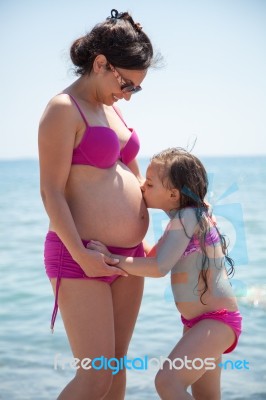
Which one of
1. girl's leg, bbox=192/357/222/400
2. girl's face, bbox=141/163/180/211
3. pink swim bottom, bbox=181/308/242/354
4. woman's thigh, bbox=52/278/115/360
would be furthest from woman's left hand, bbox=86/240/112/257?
girl's leg, bbox=192/357/222/400

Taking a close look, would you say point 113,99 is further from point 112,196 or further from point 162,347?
point 162,347

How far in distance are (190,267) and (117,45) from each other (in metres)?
1.02

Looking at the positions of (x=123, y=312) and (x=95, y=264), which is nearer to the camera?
(x=95, y=264)

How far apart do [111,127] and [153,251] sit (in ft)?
2.00

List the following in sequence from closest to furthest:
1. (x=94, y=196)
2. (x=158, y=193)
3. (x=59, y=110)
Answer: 1. (x=59, y=110)
2. (x=94, y=196)
3. (x=158, y=193)

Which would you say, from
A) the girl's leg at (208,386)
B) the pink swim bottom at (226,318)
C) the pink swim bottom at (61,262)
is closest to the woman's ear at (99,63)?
the pink swim bottom at (61,262)

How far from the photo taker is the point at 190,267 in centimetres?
301

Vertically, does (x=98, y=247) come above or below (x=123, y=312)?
above

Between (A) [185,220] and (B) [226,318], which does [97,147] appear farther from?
(B) [226,318]

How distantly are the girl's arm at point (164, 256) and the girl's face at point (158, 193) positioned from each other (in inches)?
5.3

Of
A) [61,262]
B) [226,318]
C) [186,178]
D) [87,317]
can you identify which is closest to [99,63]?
[186,178]

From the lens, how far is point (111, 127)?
312 centimetres

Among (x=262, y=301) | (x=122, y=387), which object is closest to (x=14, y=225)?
(x=262, y=301)

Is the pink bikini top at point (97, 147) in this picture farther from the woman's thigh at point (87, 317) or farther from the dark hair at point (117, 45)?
the woman's thigh at point (87, 317)
